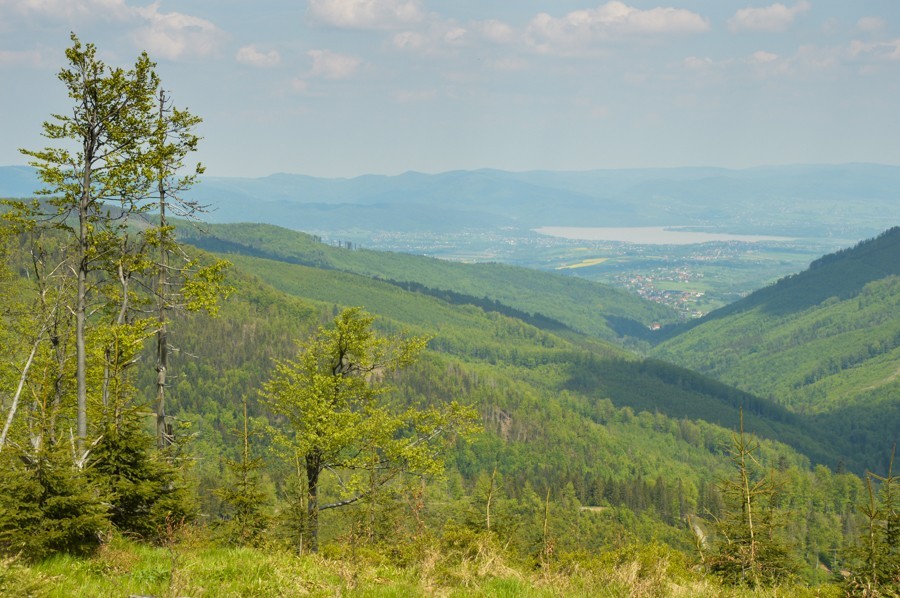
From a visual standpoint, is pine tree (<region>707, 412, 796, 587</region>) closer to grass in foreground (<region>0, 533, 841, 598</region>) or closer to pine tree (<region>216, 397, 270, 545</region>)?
grass in foreground (<region>0, 533, 841, 598</region>)

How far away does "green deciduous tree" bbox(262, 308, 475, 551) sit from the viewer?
26641mm

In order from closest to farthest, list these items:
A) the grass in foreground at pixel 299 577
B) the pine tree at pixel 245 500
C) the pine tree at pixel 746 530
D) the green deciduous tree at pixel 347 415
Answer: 1. the grass in foreground at pixel 299 577
2. the pine tree at pixel 746 530
3. the pine tree at pixel 245 500
4. the green deciduous tree at pixel 347 415

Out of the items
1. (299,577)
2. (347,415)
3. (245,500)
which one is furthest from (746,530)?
(299,577)

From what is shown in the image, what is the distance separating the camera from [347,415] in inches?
1064

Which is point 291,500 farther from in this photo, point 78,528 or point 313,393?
point 78,528

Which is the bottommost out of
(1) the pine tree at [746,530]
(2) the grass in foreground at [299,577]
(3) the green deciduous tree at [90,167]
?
(1) the pine tree at [746,530]

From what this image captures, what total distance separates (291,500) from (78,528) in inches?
501

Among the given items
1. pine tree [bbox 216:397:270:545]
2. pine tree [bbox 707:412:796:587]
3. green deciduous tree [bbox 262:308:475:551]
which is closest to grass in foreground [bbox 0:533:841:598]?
pine tree [bbox 707:412:796:587]

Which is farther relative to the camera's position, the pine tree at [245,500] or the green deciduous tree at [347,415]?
the green deciduous tree at [347,415]

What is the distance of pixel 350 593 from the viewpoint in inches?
487

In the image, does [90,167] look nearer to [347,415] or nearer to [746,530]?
[347,415]

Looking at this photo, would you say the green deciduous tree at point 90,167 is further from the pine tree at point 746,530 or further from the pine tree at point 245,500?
the pine tree at point 746,530

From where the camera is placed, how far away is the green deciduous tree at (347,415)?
2664 centimetres

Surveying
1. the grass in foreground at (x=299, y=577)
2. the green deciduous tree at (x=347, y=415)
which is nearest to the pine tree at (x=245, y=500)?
the green deciduous tree at (x=347, y=415)
